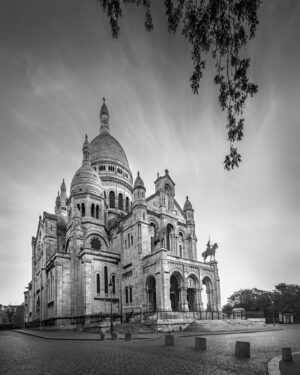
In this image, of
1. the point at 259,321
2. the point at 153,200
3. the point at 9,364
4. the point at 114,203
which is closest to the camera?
the point at 9,364

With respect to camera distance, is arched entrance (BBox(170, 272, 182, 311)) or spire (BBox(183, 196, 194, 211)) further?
spire (BBox(183, 196, 194, 211))

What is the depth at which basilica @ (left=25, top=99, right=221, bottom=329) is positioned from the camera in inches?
1567

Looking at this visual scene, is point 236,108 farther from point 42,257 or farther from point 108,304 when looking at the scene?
point 42,257

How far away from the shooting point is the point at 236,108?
9438 millimetres

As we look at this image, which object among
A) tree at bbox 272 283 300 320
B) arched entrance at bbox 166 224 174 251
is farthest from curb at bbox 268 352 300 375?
tree at bbox 272 283 300 320

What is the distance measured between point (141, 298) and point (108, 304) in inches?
228

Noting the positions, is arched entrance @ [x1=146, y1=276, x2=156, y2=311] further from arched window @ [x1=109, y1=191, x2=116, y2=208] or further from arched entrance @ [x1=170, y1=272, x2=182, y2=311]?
arched window @ [x1=109, y1=191, x2=116, y2=208]

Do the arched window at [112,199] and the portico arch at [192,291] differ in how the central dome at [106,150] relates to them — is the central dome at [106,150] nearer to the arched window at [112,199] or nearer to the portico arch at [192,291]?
the arched window at [112,199]

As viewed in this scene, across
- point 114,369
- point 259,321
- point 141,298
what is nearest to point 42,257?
point 141,298

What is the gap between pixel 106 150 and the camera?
212 ft

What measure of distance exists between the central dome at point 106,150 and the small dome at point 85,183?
934cm

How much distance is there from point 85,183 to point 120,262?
46.3 feet

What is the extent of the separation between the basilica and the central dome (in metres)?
5.79

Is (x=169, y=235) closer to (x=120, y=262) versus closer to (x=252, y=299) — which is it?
(x=120, y=262)
